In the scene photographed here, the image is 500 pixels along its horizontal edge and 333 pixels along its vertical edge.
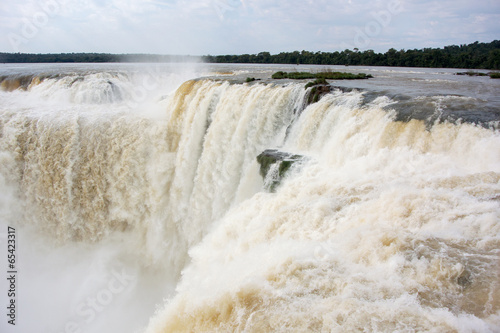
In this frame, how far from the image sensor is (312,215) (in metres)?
5.33

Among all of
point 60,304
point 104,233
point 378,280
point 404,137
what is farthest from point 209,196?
point 378,280

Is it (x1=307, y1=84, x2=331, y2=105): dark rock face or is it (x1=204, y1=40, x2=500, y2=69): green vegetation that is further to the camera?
(x1=204, y1=40, x2=500, y2=69): green vegetation

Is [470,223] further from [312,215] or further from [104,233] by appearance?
[104,233]

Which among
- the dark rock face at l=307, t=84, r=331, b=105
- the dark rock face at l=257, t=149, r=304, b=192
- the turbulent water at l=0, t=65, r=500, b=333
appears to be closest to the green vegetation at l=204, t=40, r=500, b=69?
the turbulent water at l=0, t=65, r=500, b=333

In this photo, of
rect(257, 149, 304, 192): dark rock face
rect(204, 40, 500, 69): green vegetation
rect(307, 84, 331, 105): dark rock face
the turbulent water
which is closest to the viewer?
the turbulent water

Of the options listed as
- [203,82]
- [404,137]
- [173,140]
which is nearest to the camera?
[404,137]

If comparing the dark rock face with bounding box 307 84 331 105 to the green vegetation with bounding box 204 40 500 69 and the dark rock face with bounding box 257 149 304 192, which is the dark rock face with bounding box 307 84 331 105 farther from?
the green vegetation with bounding box 204 40 500 69

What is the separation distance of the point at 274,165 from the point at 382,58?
31341 millimetres

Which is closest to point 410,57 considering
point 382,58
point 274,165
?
point 382,58

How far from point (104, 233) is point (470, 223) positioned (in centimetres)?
1085

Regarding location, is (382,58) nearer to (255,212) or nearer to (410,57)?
(410,57)

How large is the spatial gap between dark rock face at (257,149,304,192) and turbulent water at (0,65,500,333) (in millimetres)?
219

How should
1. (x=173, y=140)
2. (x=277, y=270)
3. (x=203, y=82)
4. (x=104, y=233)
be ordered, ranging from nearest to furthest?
(x=277, y=270), (x=104, y=233), (x=173, y=140), (x=203, y=82)

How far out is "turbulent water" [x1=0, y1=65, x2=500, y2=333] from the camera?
143 inches
